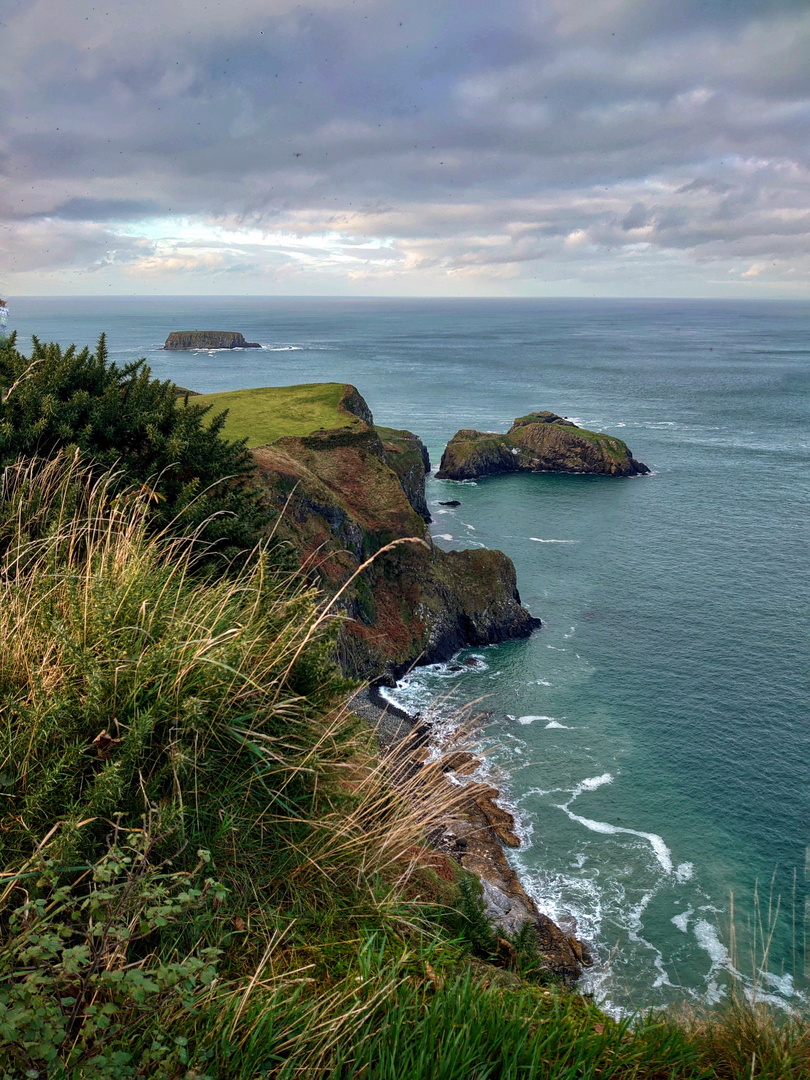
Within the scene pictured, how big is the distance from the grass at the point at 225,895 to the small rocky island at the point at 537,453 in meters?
87.2

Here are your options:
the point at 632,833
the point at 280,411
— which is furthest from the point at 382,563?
the point at 632,833

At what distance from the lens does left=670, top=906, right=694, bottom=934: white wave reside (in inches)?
994

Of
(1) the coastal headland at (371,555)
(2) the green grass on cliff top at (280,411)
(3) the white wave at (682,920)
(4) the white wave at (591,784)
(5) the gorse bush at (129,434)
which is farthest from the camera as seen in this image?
(2) the green grass on cliff top at (280,411)

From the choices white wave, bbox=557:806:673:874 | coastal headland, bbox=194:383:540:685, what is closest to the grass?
white wave, bbox=557:806:673:874

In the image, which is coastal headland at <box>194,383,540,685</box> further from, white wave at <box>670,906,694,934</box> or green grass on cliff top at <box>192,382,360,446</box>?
white wave at <box>670,906,694,934</box>

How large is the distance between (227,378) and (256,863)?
160408 millimetres

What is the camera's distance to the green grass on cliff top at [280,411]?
56.3 m

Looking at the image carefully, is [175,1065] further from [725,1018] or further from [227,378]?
[227,378]

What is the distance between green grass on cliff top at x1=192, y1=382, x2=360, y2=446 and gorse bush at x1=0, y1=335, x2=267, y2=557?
37.1m

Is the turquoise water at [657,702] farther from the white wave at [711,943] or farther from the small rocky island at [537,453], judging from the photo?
the small rocky island at [537,453]

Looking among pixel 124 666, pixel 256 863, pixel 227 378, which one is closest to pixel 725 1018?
pixel 256 863

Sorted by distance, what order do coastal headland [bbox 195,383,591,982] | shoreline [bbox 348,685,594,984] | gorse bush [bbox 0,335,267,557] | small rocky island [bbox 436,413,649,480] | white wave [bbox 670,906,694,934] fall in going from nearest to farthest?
gorse bush [bbox 0,335,267,557] → shoreline [bbox 348,685,594,984] → white wave [bbox 670,906,694,934] → coastal headland [bbox 195,383,591,982] → small rocky island [bbox 436,413,649,480]

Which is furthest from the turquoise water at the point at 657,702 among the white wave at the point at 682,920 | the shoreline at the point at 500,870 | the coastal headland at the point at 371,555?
the coastal headland at the point at 371,555

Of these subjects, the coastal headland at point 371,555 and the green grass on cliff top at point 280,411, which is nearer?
the coastal headland at point 371,555
